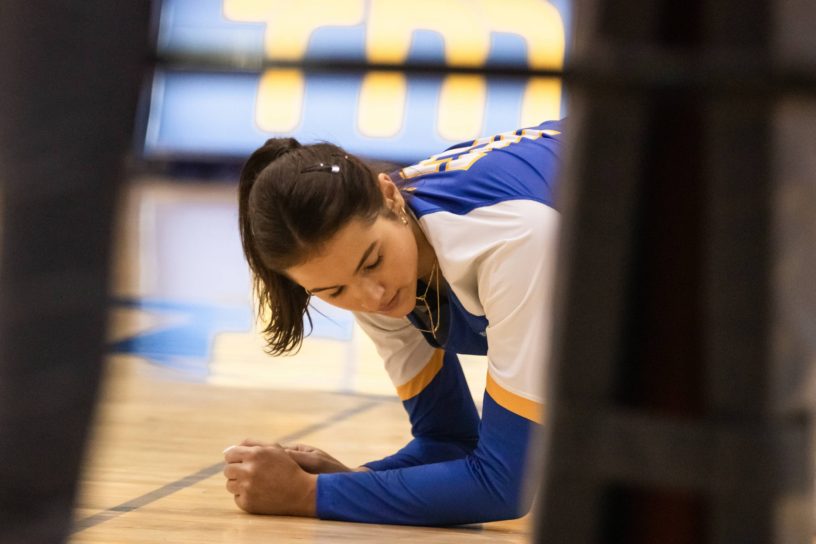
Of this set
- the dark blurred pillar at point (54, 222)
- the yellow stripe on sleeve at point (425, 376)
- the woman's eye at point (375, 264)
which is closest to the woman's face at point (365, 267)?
the woman's eye at point (375, 264)

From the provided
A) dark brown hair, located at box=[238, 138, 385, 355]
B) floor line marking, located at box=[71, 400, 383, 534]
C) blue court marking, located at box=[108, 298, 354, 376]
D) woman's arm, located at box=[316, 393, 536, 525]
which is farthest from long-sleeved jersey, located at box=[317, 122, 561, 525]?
blue court marking, located at box=[108, 298, 354, 376]

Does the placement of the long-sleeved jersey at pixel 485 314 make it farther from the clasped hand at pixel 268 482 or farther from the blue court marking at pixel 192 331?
the blue court marking at pixel 192 331

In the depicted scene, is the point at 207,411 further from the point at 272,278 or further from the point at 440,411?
the point at 272,278

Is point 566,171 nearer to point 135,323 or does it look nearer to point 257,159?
point 257,159

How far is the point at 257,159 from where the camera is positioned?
1482 millimetres

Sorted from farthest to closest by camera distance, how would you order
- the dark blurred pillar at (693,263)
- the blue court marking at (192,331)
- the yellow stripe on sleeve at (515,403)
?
the blue court marking at (192,331) < the yellow stripe on sleeve at (515,403) < the dark blurred pillar at (693,263)

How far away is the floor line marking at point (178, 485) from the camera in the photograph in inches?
55.2

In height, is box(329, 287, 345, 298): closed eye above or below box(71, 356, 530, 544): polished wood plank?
above

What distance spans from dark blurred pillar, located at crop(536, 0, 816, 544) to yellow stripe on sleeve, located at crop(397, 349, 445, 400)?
141cm

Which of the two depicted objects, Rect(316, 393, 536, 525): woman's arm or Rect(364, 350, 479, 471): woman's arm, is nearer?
Rect(316, 393, 536, 525): woman's arm

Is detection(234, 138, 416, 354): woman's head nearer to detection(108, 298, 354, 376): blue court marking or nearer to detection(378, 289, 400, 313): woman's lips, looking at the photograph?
detection(378, 289, 400, 313): woman's lips

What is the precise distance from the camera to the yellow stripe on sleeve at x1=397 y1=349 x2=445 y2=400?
1.81 m

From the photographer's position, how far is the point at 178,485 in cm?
166

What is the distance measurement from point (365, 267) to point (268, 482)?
319 millimetres
